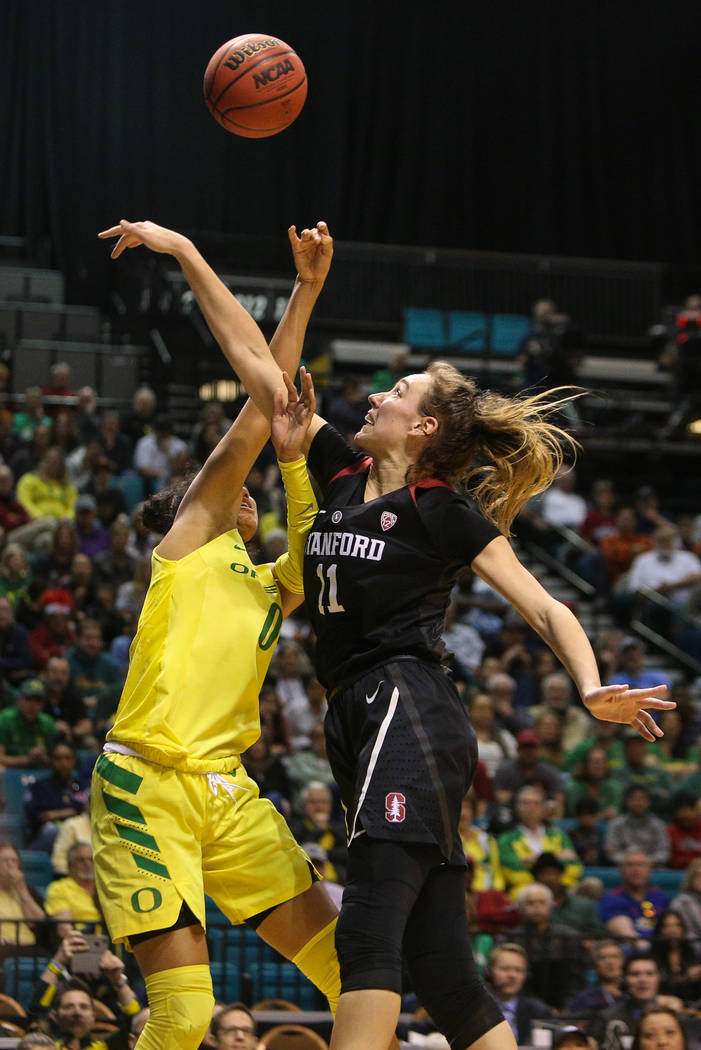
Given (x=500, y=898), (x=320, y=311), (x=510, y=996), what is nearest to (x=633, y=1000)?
(x=510, y=996)

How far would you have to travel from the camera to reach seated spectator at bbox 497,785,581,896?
8906mm

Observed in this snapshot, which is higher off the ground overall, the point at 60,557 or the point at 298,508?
the point at 298,508

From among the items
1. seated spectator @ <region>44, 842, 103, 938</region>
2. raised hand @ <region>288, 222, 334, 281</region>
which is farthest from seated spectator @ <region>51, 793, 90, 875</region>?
raised hand @ <region>288, 222, 334, 281</region>

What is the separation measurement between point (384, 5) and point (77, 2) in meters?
4.36

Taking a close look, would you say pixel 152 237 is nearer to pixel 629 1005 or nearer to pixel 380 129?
pixel 629 1005

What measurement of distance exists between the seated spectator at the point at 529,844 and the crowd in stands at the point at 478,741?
16mm

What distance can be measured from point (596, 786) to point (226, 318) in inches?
278

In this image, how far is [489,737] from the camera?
10156 mm

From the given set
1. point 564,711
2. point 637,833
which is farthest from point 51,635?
point 637,833

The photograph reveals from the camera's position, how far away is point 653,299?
771 inches

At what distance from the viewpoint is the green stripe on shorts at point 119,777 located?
367 centimetres

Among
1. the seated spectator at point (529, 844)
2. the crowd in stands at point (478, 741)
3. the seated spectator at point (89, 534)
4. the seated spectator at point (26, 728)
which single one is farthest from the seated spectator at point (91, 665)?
the seated spectator at point (529, 844)

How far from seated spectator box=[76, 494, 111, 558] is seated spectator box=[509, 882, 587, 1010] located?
4.93 m

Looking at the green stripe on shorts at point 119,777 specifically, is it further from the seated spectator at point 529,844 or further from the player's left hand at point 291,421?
the seated spectator at point 529,844
